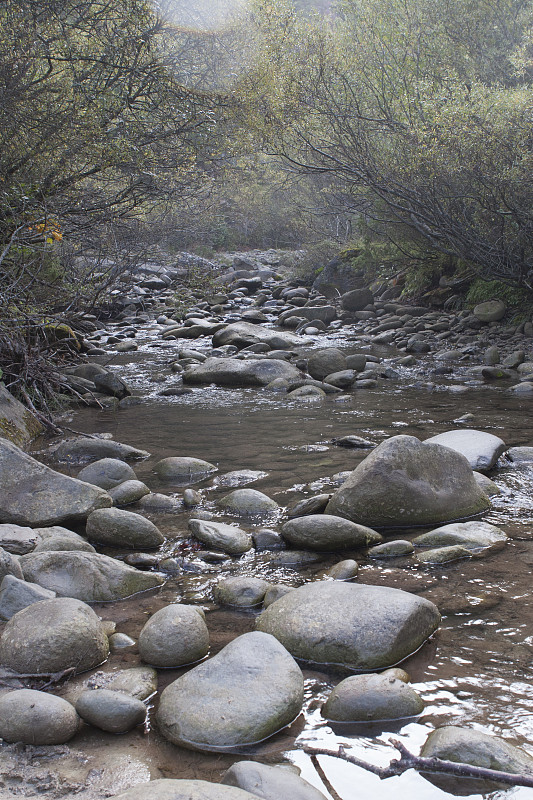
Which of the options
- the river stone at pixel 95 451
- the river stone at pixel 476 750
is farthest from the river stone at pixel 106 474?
the river stone at pixel 476 750

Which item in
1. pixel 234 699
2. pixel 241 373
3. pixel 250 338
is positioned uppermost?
pixel 250 338

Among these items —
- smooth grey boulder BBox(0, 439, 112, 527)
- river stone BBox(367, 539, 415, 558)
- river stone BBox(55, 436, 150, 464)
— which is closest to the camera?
river stone BBox(367, 539, 415, 558)

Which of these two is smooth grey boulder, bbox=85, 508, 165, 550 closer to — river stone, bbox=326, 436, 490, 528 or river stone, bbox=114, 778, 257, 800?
river stone, bbox=326, 436, 490, 528

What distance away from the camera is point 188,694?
2473 millimetres

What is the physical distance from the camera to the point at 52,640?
2.72 m

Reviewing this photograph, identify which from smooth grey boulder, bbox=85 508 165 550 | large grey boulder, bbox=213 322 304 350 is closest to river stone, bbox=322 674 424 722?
smooth grey boulder, bbox=85 508 165 550

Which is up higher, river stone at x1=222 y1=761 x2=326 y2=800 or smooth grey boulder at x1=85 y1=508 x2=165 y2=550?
smooth grey boulder at x1=85 y1=508 x2=165 y2=550

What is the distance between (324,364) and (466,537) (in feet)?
21.7

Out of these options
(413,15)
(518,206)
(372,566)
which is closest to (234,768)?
(372,566)

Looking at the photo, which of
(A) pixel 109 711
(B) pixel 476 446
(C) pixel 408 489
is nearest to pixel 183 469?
(C) pixel 408 489

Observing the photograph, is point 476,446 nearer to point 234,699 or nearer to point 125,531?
point 125,531

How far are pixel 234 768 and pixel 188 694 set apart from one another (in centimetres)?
46

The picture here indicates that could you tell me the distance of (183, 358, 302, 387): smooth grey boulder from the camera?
10203 millimetres

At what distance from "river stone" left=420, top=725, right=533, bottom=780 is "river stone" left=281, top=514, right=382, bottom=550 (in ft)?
5.90
